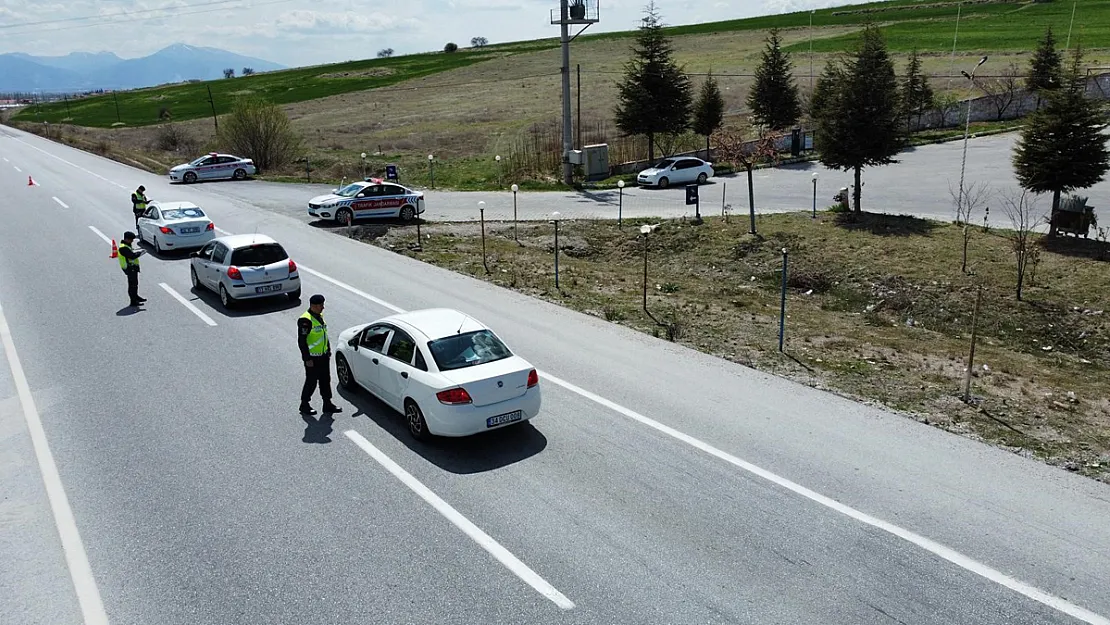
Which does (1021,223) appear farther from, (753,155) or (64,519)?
(64,519)

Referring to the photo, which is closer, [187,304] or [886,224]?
[187,304]

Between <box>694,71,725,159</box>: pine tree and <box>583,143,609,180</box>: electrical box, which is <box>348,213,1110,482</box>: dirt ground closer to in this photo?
<box>583,143,609,180</box>: electrical box

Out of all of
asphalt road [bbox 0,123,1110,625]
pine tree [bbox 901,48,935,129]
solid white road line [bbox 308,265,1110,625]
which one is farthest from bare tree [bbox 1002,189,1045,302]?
pine tree [bbox 901,48,935,129]

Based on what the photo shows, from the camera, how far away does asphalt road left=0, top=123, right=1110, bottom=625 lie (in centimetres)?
693

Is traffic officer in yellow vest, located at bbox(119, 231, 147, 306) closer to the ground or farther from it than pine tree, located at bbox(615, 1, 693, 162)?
closer to the ground

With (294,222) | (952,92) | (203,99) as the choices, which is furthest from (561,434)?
(203,99)

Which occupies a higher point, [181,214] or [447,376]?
[181,214]

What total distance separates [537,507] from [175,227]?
18231 millimetres

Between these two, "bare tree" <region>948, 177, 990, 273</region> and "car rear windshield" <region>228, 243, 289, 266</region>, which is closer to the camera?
"car rear windshield" <region>228, 243, 289, 266</region>

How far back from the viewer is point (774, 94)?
4822 cm

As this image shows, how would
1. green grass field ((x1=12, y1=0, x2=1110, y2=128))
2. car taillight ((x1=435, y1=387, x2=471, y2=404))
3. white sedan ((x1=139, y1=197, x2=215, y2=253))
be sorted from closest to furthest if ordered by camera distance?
car taillight ((x1=435, y1=387, x2=471, y2=404))
white sedan ((x1=139, y1=197, x2=215, y2=253))
green grass field ((x1=12, y1=0, x2=1110, y2=128))

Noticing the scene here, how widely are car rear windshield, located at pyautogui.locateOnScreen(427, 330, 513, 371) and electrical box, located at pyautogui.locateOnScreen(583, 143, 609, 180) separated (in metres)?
30.3

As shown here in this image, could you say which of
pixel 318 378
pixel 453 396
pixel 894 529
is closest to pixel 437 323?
pixel 453 396

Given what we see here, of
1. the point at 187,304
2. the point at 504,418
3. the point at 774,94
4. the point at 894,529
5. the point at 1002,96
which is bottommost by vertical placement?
the point at 894,529
